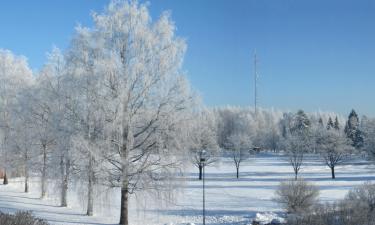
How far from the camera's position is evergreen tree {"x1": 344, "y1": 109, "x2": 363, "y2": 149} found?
9862cm

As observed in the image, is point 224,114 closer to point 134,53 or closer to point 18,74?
point 18,74

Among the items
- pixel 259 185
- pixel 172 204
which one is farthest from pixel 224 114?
pixel 172 204

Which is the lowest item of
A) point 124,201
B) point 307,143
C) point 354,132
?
point 124,201

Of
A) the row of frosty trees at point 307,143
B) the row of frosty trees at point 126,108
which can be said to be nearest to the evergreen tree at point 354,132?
the row of frosty trees at point 307,143

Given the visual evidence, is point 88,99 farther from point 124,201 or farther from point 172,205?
point 172,205

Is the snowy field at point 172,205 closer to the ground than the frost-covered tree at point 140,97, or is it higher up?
closer to the ground

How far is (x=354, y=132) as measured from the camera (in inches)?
3930

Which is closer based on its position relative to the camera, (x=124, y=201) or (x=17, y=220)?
(x=17, y=220)

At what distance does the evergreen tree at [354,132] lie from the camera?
98.6 meters

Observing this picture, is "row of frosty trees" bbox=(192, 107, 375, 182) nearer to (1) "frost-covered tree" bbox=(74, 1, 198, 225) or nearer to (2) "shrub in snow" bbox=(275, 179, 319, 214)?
(1) "frost-covered tree" bbox=(74, 1, 198, 225)

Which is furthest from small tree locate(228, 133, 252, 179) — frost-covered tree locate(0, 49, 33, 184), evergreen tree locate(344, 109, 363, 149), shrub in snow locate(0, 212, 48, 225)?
shrub in snow locate(0, 212, 48, 225)

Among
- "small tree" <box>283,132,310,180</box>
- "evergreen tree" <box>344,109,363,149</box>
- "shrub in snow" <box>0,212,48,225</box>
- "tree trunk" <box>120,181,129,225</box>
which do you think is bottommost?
"tree trunk" <box>120,181,129,225</box>

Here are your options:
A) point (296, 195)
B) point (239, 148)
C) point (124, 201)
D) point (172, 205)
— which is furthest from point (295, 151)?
point (124, 201)

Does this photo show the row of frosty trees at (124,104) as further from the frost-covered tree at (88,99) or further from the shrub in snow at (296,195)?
the shrub in snow at (296,195)
